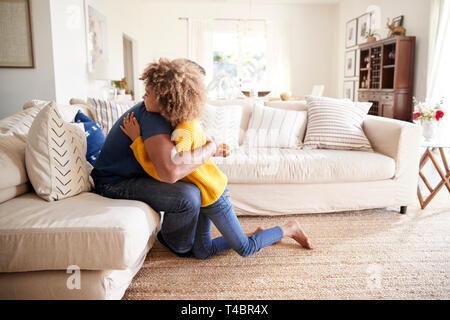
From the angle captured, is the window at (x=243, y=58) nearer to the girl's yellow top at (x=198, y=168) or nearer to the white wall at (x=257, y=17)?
the white wall at (x=257, y=17)

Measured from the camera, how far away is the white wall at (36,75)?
143 inches

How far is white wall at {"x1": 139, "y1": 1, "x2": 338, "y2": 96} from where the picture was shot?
8659 mm

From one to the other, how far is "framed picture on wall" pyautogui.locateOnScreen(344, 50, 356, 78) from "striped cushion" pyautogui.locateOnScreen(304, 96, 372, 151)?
16.6 ft

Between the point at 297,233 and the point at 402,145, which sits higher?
the point at 402,145

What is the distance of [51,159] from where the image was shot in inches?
62.3

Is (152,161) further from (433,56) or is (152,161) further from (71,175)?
(433,56)

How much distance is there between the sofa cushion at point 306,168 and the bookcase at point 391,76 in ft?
10.6

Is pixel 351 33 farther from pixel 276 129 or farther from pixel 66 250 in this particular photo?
pixel 66 250

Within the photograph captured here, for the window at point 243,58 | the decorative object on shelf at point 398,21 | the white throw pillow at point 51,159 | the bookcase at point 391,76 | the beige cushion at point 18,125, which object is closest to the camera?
the white throw pillow at point 51,159

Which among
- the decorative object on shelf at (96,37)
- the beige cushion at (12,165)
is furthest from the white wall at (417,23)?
the beige cushion at (12,165)

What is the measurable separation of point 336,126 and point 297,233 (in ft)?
3.96

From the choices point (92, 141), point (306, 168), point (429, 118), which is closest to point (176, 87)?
point (92, 141)
